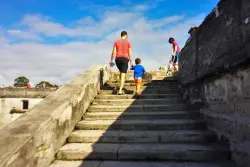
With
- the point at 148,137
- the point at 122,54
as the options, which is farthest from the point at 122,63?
the point at 148,137

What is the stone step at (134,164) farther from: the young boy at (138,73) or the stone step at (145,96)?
the young boy at (138,73)

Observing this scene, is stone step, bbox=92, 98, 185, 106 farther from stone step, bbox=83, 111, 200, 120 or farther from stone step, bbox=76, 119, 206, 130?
stone step, bbox=76, 119, 206, 130

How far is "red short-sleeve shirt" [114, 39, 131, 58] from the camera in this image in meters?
7.04

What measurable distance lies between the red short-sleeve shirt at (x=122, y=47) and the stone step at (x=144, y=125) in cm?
242

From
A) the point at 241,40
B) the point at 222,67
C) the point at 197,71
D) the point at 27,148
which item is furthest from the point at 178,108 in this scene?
the point at 27,148

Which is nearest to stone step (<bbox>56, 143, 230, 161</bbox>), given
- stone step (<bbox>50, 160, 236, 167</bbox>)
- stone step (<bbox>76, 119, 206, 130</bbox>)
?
stone step (<bbox>50, 160, 236, 167</bbox>)

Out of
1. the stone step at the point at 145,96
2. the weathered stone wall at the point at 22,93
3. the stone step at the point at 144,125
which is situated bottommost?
the stone step at the point at 144,125

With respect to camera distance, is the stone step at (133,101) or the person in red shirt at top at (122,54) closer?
the stone step at (133,101)

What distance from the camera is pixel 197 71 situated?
18.4 feet

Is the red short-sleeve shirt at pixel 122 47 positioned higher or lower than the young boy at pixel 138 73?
higher

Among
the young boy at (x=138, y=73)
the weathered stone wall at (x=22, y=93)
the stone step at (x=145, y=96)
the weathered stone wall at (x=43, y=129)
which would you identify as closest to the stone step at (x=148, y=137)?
the weathered stone wall at (x=43, y=129)

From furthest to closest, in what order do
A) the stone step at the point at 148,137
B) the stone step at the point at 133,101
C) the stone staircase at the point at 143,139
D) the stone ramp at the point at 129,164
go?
the stone step at the point at 133,101 → the stone step at the point at 148,137 → the stone staircase at the point at 143,139 → the stone ramp at the point at 129,164

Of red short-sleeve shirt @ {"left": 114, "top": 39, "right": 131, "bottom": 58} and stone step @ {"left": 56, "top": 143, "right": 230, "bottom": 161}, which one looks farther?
red short-sleeve shirt @ {"left": 114, "top": 39, "right": 131, "bottom": 58}

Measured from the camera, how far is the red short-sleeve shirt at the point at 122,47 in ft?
23.1
